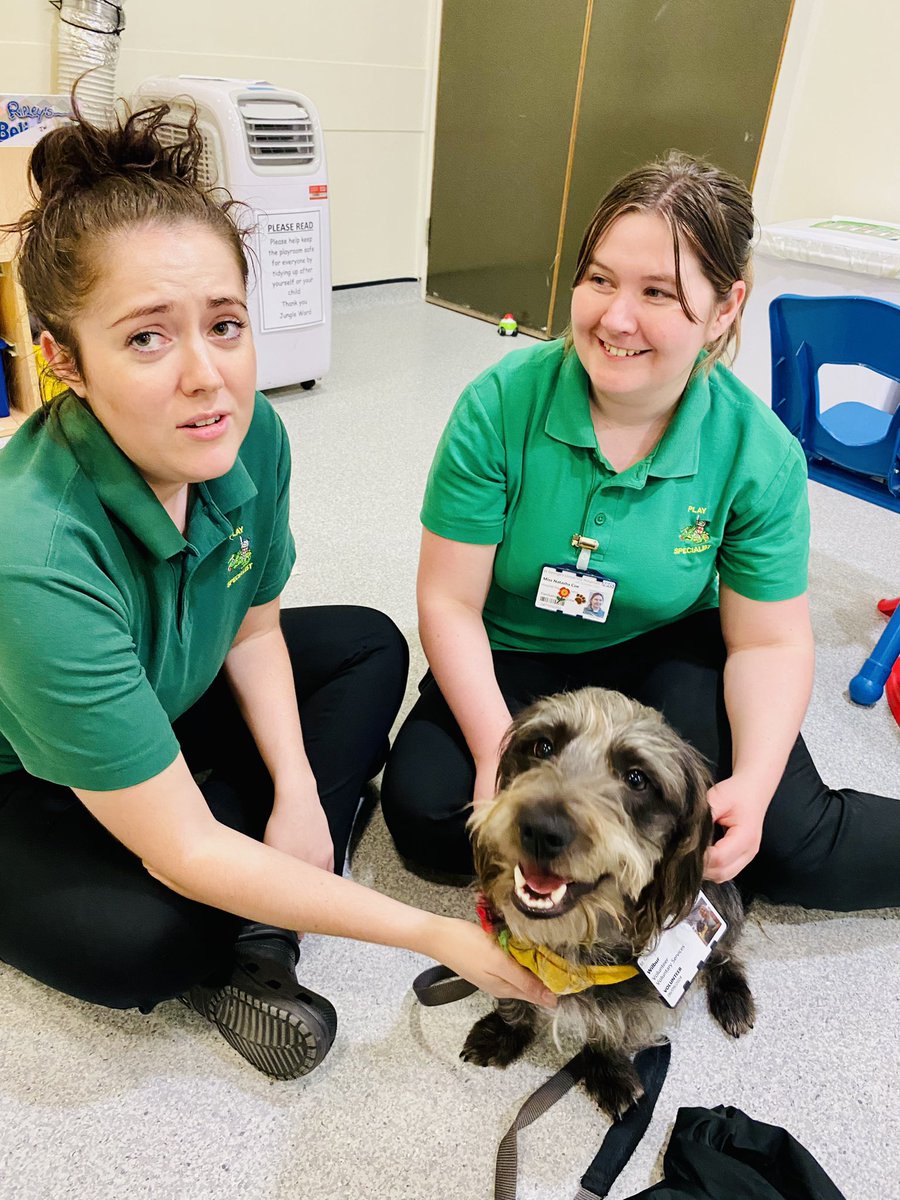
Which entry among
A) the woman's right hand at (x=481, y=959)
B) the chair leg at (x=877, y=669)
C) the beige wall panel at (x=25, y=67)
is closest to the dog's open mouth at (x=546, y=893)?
the woman's right hand at (x=481, y=959)

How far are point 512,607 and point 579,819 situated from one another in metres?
0.63

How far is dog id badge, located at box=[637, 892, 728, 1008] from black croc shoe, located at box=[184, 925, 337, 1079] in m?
0.43

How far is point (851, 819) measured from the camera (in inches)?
55.1

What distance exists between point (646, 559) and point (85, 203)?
0.88 meters

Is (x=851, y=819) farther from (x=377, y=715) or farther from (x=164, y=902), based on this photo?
(x=164, y=902)

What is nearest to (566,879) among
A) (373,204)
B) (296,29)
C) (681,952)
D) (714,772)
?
(681,952)

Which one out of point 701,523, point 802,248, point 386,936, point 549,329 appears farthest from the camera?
point 549,329

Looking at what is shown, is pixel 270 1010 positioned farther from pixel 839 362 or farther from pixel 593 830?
pixel 839 362

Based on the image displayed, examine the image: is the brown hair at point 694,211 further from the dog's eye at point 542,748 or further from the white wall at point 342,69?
the white wall at point 342,69

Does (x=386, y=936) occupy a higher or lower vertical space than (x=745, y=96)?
lower

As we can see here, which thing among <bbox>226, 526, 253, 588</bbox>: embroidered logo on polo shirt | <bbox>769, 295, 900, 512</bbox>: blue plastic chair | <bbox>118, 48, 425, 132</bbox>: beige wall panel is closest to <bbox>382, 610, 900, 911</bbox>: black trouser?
<bbox>226, 526, 253, 588</bbox>: embroidered logo on polo shirt

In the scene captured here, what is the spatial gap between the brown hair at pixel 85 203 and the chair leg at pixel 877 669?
5.49 ft

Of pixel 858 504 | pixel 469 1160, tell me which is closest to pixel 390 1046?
pixel 469 1160

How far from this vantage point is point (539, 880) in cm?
97
